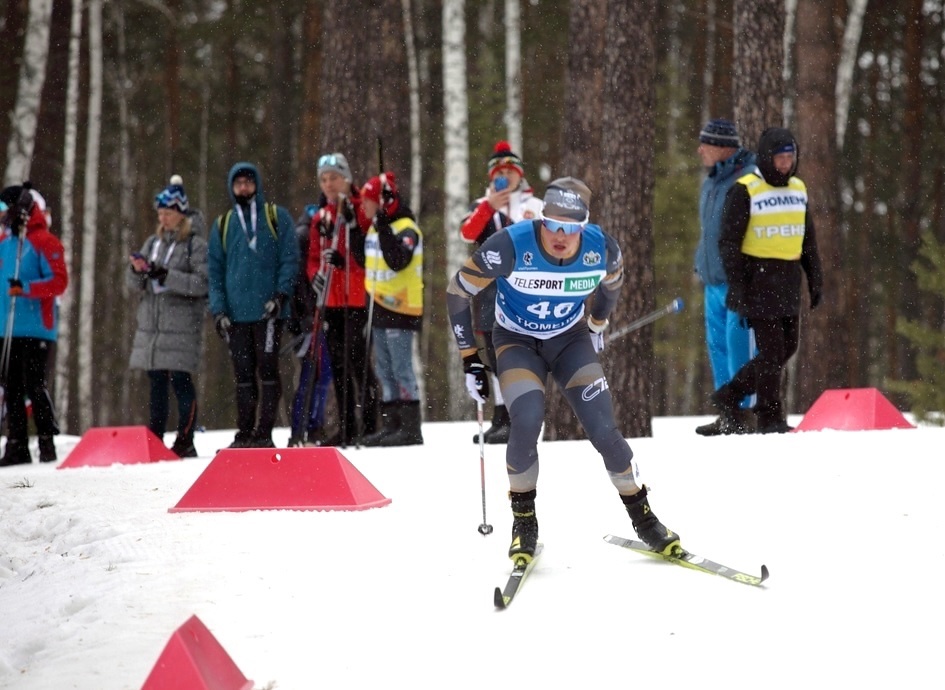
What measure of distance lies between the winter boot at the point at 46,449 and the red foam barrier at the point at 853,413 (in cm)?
632

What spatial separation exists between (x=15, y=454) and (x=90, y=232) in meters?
14.1

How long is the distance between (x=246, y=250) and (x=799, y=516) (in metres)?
5.25

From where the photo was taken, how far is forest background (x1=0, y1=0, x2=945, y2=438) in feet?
38.3

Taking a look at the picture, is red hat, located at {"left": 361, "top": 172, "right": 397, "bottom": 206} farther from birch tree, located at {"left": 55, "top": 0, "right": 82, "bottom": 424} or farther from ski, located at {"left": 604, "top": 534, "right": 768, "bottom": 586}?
birch tree, located at {"left": 55, "top": 0, "right": 82, "bottom": 424}

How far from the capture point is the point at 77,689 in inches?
175

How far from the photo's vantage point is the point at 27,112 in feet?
53.8

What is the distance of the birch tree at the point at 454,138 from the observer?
17047 millimetres

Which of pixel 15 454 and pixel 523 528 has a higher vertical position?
pixel 523 528

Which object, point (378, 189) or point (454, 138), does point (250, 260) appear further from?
point (454, 138)

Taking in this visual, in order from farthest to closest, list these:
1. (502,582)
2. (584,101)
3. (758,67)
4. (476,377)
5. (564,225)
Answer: (758,67) < (584,101) < (476,377) < (564,225) < (502,582)

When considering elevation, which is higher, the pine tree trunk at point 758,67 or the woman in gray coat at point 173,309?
the pine tree trunk at point 758,67

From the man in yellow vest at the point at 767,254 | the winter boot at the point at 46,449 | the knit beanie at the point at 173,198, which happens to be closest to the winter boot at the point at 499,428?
the man in yellow vest at the point at 767,254

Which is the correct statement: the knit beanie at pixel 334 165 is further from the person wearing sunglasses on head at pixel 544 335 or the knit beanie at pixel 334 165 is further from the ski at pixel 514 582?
the ski at pixel 514 582

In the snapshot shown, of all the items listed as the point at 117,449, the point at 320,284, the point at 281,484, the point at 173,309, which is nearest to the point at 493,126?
the point at 320,284
